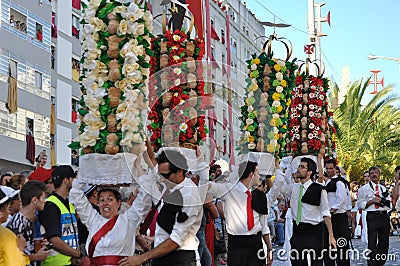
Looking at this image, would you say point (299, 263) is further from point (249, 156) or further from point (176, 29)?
point (176, 29)

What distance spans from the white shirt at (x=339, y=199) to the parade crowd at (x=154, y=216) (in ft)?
5.54

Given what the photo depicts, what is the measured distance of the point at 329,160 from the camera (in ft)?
43.9

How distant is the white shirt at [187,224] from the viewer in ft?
21.3

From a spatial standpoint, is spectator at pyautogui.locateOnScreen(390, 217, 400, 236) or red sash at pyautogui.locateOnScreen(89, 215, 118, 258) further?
spectator at pyautogui.locateOnScreen(390, 217, 400, 236)

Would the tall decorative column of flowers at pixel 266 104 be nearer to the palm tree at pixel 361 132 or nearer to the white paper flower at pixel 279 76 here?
the white paper flower at pixel 279 76

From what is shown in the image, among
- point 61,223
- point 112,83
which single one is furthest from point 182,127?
point 61,223

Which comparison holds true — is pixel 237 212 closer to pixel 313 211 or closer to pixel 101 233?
pixel 313 211

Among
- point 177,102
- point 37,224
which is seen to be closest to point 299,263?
point 177,102

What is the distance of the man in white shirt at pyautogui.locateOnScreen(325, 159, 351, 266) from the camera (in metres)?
12.9

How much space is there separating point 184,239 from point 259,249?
3.45 meters

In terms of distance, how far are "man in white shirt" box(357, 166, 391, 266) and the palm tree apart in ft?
52.4

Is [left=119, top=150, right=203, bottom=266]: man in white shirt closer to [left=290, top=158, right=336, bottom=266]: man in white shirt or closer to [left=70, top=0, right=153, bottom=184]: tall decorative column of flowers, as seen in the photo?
[left=70, top=0, right=153, bottom=184]: tall decorative column of flowers

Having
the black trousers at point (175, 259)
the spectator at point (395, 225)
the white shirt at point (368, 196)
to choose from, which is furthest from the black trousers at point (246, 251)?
the spectator at point (395, 225)

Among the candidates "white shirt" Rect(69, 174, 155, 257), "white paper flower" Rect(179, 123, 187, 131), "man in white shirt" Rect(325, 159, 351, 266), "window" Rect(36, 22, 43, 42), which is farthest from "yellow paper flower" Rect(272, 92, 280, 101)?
"window" Rect(36, 22, 43, 42)
